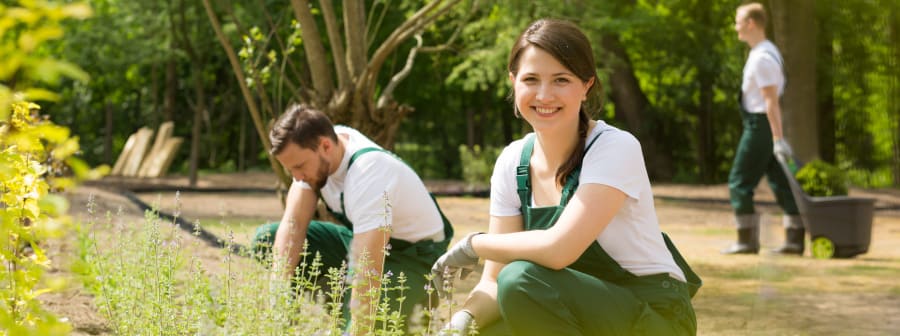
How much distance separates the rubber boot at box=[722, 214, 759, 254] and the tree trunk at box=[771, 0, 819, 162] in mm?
7139

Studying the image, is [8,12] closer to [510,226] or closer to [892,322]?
[510,226]

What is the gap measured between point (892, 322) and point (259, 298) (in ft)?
11.9

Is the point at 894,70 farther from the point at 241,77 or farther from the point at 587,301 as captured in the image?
the point at 587,301

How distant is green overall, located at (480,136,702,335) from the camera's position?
3223 mm

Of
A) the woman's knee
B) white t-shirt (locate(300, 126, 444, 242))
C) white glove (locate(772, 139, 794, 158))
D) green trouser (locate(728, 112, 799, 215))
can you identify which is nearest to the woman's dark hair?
the woman's knee

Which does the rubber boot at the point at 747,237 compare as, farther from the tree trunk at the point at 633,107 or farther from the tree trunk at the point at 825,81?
the tree trunk at the point at 825,81

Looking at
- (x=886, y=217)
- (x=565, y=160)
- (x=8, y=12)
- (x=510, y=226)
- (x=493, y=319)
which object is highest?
(x=8, y=12)

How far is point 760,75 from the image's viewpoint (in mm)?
8070

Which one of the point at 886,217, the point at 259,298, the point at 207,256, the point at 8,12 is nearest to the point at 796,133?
the point at 886,217

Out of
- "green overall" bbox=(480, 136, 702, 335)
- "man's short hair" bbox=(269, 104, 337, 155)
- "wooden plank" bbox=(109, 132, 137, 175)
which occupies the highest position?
"man's short hair" bbox=(269, 104, 337, 155)

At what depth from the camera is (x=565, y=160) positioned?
3398 millimetres

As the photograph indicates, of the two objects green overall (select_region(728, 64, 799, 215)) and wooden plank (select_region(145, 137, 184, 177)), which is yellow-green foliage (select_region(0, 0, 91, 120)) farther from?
wooden plank (select_region(145, 137, 184, 177))

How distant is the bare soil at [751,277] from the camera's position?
17.9 feet

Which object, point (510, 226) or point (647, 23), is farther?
point (647, 23)
